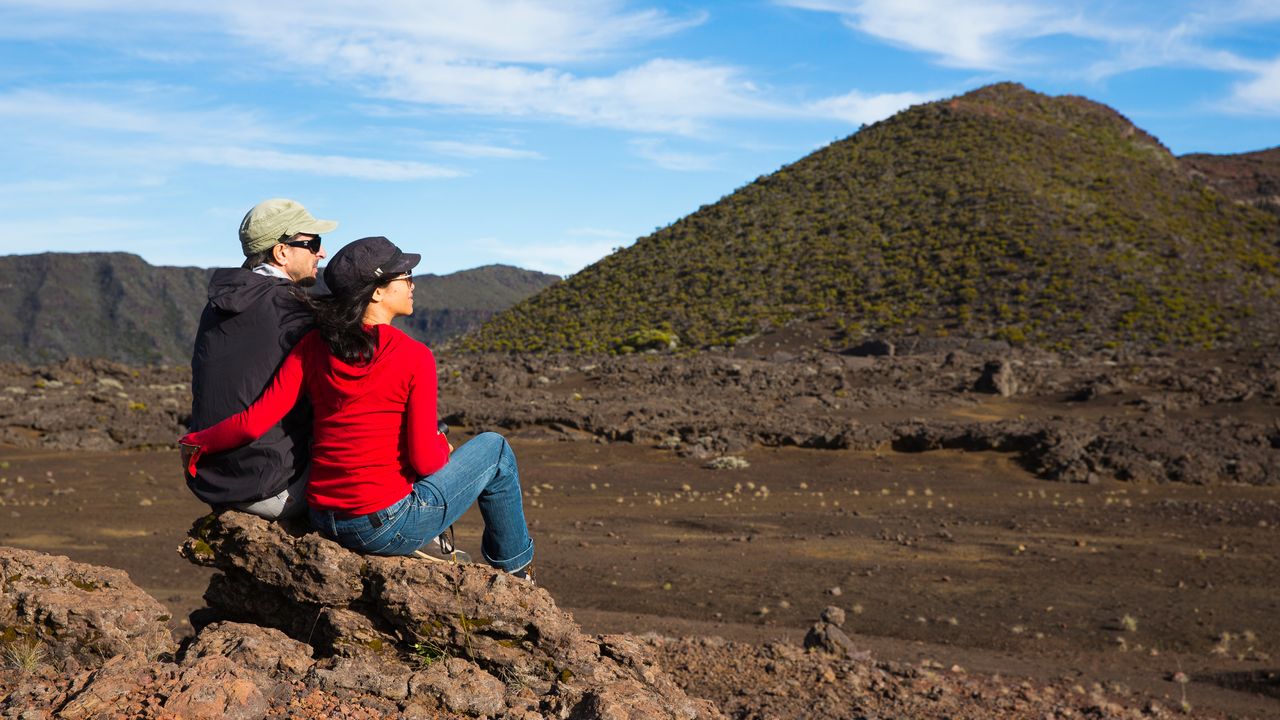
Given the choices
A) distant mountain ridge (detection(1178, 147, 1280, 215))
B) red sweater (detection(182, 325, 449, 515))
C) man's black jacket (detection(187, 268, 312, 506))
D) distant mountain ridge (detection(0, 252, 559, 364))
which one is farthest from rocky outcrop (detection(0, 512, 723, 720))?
distant mountain ridge (detection(0, 252, 559, 364))

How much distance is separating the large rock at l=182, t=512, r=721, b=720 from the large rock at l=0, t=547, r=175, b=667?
408mm

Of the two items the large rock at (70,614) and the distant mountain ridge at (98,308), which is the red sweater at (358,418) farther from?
the distant mountain ridge at (98,308)

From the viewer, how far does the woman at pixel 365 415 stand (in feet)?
12.7

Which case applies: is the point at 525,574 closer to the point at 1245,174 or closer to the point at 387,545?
the point at 387,545

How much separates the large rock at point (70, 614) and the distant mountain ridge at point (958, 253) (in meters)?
38.1

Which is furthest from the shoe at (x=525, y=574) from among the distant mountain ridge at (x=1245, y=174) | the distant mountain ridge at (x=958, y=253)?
the distant mountain ridge at (x=1245, y=174)

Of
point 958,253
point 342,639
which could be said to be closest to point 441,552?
point 342,639

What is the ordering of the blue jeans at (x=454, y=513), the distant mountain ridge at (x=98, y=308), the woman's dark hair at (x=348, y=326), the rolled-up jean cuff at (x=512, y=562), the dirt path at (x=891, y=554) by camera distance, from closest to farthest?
the woman's dark hair at (x=348, y=326) < the blue jeans at (x=454, y=513) < the rolled-up jean cuff at (x=512, y=562) < the dirt path at (x=891, y=554) < the distant mountain ridge at (x=98, y=308)

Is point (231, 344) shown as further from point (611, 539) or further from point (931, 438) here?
point (931, 438)

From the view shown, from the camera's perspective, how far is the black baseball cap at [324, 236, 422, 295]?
390cm

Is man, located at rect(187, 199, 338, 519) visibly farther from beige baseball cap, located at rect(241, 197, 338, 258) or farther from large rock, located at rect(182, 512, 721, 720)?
large rock, located at rect(182, 512, 721, 720)

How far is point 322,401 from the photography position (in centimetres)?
398

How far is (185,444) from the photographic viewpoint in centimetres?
398

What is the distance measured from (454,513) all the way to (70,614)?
5.30 feet
